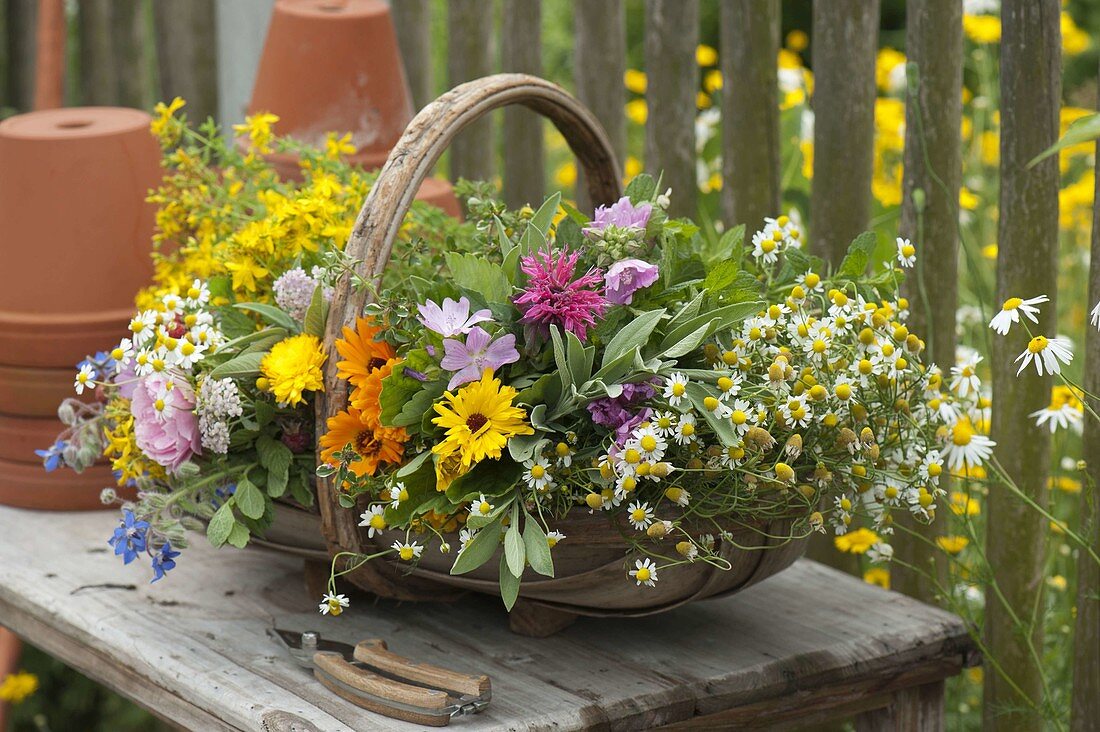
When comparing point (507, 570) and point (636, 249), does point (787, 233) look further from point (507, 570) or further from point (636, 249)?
point (507, 570)

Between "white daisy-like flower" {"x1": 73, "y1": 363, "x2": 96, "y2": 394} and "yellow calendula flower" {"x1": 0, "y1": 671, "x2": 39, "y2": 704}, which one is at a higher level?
"white daisy-like flower" {"x1": 73, "y1": 363, "x2": 96, "y2": 394}

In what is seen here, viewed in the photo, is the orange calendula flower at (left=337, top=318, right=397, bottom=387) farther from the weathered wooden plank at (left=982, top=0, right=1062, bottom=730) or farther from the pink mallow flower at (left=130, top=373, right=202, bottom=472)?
the weathered wooden plank at (left=982, top=0, right=1062, bottom=730)

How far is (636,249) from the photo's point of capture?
43.3 inches

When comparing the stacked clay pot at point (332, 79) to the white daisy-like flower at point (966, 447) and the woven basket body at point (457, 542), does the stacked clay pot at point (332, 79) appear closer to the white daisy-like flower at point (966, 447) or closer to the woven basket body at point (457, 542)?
the woven basket body at point (457, 542)

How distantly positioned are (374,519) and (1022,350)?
26.9 inches

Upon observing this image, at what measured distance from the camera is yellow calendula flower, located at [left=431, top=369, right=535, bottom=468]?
101cm

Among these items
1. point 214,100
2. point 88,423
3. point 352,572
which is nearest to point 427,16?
point 214,100

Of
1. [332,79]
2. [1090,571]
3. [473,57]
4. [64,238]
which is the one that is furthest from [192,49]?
[1090,571]

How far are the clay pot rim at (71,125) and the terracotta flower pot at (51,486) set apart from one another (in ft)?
1.21

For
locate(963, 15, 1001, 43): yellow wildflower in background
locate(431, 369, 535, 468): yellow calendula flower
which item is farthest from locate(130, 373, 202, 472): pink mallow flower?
locate(963, 15, 1001, 43): yellow wildflower in background

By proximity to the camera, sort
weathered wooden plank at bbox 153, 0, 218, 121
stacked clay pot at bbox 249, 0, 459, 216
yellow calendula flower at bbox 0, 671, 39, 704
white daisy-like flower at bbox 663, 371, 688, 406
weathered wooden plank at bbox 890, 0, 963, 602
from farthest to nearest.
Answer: weathered wooden plank at bbox 153, 0, 218, 121 → yellow calendula flower at bbox 0, 671, 39, 704 → stacked clay pot at bbox 249, 0, 459, 216 → weathered wooden plank at bbox 890, 0, 963, 602 → white daisy-like flower at bbox 663, 371, 688, 406

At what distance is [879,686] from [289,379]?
0.62 meters

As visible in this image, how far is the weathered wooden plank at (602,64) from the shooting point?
1809mm

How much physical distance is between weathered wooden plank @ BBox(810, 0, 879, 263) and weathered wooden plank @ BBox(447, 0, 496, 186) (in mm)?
604
